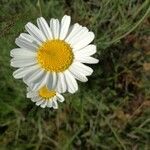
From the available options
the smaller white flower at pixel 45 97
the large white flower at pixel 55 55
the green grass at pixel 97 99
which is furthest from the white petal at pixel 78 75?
the green grass at pixel 97 99

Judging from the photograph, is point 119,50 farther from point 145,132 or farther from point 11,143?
point 11,143

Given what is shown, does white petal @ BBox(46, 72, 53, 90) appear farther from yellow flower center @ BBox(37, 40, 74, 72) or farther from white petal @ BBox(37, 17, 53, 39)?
white petal @ BBox(37, 17, 53, 39)

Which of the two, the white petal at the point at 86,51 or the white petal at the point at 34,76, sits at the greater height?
the white petal at the point at 86,51

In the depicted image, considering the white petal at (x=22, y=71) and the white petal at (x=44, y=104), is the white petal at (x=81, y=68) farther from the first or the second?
the white petal at (x=44, y=104)

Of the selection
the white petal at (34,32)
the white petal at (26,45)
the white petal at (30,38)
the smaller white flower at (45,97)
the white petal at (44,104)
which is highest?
the white petal at (34,32)

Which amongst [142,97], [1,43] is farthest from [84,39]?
[142,97]

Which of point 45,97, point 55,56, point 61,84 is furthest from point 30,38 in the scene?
point 45,97

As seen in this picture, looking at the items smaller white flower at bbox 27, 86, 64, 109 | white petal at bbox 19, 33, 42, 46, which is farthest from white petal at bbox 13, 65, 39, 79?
smaller white flower at bbox 27, 86, 64, 109

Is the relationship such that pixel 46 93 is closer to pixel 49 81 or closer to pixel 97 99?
pixel 49 81
